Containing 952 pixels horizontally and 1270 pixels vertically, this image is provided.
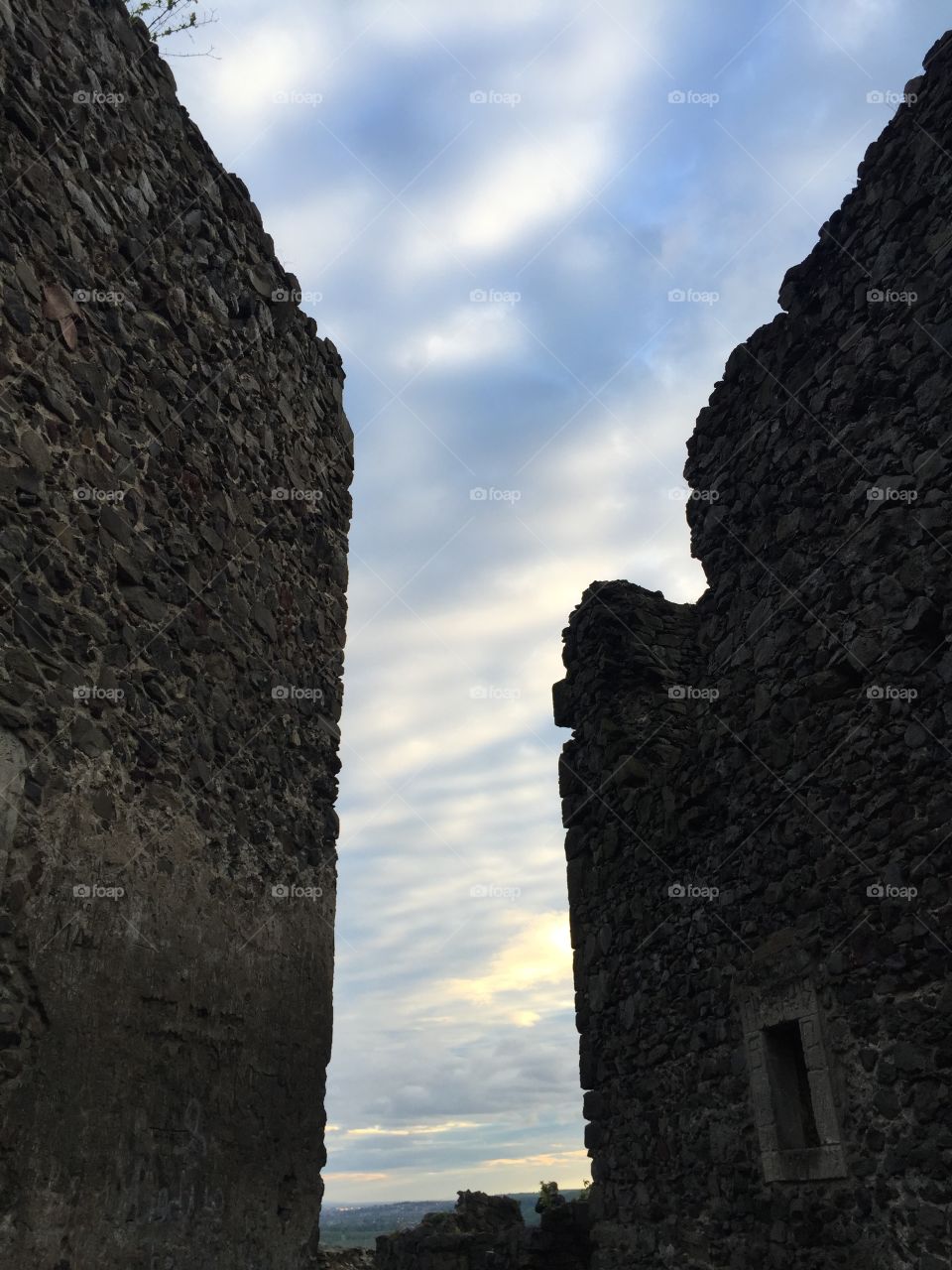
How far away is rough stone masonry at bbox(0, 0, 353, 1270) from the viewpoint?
3529 mm

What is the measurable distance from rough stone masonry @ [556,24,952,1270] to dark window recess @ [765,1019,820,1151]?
0.02 meters

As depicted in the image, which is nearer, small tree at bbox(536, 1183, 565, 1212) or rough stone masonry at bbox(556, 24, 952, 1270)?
rough stone masonry at bbox(556, 24, 952, 1270)

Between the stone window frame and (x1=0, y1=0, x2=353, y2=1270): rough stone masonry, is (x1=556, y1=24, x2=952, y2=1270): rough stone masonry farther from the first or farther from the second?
(x1=0, y1=0, x2=353, y2=1270): rough stone masonry

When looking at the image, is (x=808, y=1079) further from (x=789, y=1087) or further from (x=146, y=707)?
(x=146, y=707)

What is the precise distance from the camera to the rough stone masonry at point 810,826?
479cm

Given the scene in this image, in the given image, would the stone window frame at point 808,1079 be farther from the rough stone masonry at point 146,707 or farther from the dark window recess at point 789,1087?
the rough stone masonry at point 146,707

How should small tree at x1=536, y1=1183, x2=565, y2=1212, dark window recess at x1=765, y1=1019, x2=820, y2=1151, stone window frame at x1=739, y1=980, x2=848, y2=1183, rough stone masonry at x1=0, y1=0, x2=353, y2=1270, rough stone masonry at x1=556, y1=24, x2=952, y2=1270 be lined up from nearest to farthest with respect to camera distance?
rough stone masonry at x1=0, y1=0, x2=353, y2=1270
rough stone masonry at x1=556, y1=24, x2=952, y2=1270
stone window frame at x1=739, y1=980, x2=848, y2=1183
dark window recess at x1=765, y1=1019, x2=820, y2=1151
small tree at x1=536, y1=1183, x2=565, y2=1212

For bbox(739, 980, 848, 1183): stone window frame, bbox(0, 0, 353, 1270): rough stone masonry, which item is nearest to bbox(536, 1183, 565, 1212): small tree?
bbox(739, 980, 848, 1183): stone window frame

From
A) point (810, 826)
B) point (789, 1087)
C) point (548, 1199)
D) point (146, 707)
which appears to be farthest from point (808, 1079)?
point (548, 1199)

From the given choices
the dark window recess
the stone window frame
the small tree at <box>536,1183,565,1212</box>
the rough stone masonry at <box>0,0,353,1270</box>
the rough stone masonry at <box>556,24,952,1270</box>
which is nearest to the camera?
the rough stone masonry at <box>0,0,353,1270</box>

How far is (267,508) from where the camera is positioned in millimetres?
5570

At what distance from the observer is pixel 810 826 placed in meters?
5.55

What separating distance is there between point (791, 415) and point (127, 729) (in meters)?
4.26

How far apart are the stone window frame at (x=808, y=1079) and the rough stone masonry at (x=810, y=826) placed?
0.02m
